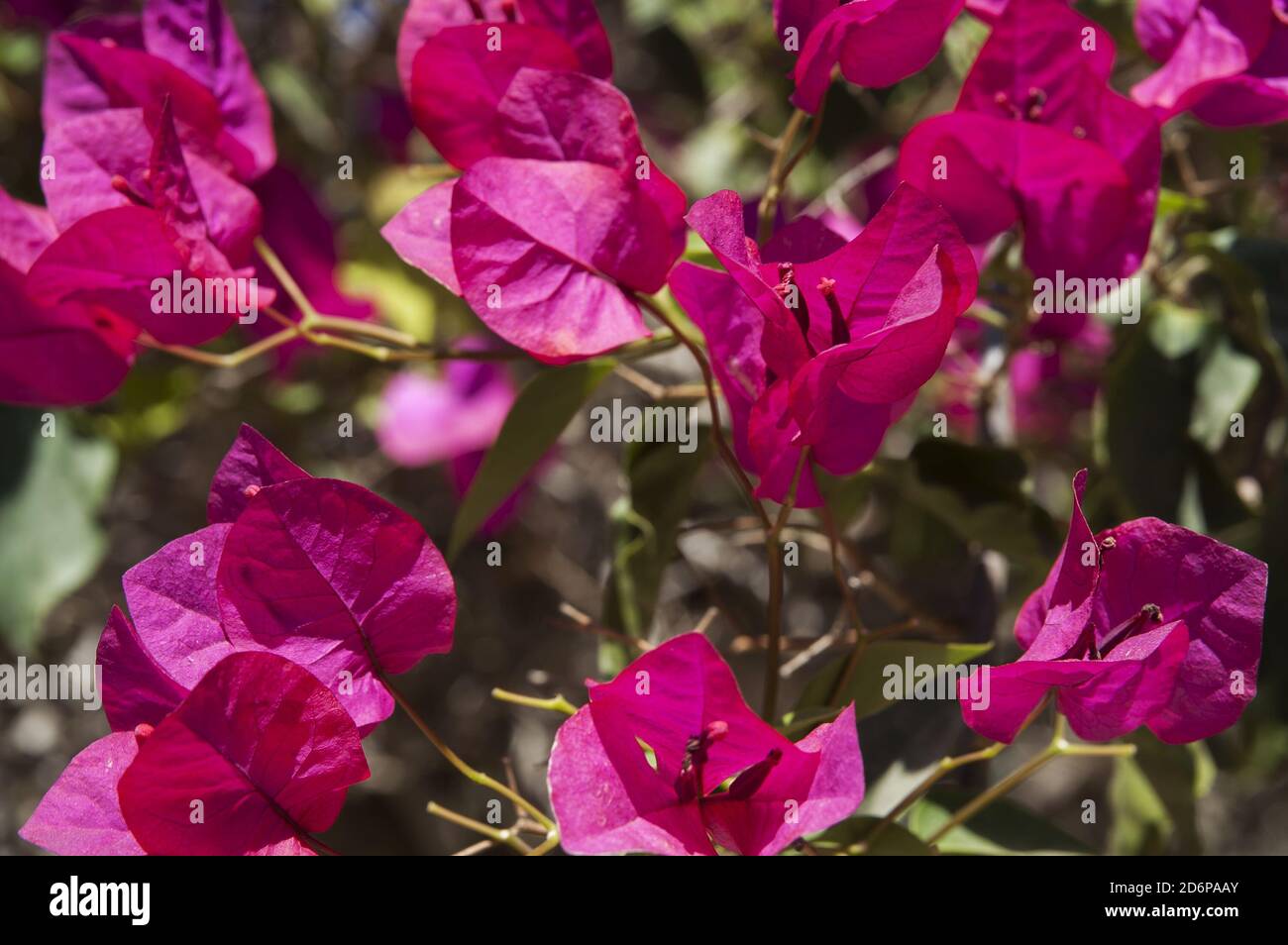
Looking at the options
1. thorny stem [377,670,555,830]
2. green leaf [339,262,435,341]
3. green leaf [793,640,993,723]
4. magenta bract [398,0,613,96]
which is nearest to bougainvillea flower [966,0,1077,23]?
magenta bract [398,0,613,96]

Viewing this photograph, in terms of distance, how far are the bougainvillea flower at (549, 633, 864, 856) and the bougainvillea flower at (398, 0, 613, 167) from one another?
249 mm

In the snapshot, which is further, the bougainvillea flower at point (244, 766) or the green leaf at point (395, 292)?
the green leaf at point (395, 292)

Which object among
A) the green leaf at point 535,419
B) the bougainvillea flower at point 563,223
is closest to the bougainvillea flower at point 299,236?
the green leaf at point 535,419

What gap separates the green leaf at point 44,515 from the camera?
2.99ft

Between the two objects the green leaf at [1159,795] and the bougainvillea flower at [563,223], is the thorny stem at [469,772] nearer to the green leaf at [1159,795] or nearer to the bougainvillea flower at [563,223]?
the bougainvillea flower at [563,223]

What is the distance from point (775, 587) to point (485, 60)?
10.3 inches

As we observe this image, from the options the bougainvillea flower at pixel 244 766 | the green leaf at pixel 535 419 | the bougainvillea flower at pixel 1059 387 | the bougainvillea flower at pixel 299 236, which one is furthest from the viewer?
the bougainvillea flower at pixel 1059 387

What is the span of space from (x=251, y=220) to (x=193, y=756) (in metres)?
0.27

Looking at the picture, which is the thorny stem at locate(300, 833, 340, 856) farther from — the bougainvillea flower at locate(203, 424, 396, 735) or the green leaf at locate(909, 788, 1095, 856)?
the green leaf at locate(909, 788, 1095, 856)

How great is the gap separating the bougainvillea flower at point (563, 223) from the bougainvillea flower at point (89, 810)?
216 mm

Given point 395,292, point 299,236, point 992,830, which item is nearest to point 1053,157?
point 992,830

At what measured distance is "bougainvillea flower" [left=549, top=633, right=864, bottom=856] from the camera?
1.35 feet
